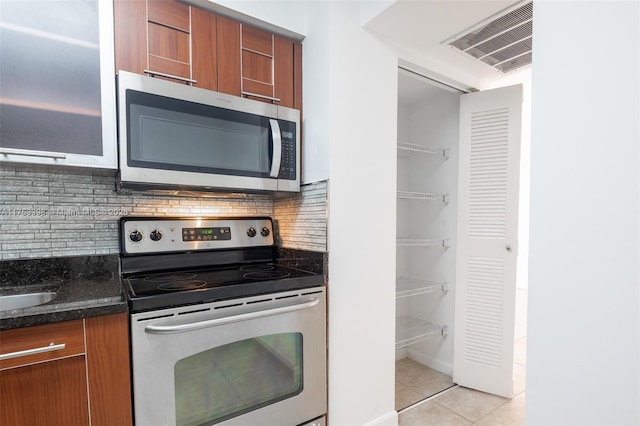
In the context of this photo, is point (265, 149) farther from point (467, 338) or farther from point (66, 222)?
point (467, 338)

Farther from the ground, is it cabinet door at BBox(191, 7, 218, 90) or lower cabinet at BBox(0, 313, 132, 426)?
cabinet door at BBox(191, 7, 218, 90)

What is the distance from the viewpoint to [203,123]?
140 centimetres

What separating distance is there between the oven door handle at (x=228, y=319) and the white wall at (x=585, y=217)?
872 millimetres

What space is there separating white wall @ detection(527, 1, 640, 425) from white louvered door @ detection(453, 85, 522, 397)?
4.73ft

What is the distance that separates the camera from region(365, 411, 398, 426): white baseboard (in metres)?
1.70

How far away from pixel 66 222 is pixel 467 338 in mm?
2532

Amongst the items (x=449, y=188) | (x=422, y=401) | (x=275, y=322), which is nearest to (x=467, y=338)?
(x=422, y=401)

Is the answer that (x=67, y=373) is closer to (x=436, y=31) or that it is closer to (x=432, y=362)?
(x=436, y=31)

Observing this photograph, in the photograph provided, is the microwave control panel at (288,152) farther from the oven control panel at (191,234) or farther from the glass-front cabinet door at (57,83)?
the glass-front cabinet door at (57,83)

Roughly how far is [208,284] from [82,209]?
0.74 metres

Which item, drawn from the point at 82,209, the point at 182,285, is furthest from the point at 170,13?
the point at 182,285

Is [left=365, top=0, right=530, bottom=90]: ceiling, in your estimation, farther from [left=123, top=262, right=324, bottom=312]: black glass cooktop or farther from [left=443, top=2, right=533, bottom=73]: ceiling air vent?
[left=123, top=262, right=324, bottom=312]: black glass cooktop

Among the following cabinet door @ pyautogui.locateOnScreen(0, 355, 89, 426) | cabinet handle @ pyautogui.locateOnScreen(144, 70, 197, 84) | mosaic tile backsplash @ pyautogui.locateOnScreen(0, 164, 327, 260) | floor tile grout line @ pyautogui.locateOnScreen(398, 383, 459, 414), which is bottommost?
floor tile grout line @ pyautogui.locateOnScreen(398, 383, 459, 414)

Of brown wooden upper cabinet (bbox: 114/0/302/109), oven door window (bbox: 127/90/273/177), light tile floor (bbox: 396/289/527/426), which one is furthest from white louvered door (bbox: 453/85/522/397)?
oven door window (bbox: 127/90/273/177)
